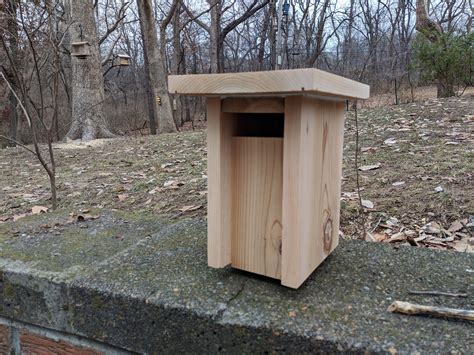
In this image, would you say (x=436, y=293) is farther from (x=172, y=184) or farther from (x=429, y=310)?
(x=172, y=184)

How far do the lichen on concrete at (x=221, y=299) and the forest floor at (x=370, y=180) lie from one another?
1.61 ft

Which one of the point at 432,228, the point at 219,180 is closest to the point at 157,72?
the point at 432,228

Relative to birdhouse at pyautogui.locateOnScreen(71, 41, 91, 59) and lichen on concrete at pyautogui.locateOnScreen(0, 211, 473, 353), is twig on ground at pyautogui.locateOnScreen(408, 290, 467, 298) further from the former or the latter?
birdhouse at pyautogui.locateOnScreen(71, 41, 91, 59)

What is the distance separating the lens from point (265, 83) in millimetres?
745

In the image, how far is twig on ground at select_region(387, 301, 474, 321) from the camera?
2.54 ft

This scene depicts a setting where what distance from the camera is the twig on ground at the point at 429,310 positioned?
0.77 meters

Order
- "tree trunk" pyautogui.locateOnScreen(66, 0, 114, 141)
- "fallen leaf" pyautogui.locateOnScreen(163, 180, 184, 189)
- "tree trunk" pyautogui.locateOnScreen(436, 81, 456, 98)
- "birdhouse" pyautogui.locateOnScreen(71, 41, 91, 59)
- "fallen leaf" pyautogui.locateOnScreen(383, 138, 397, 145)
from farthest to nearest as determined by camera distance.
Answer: "tree trunk" pyautogui.locateOnScreen(66, 0, 114, 141), "birdhouse" pyautogui.locateOnScreen(71, 41, 91, 59), "tree trunk" pyautogui.locateOnScreen(436, 81, 456, 98), "fallen leaf" pyautogui.locateOnScreen(383, 138, 397, 145), "fallen leaf" pyautogui.locateOnScreen(163, 180, 184, 189)

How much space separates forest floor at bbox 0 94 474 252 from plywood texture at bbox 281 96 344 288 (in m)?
0.64

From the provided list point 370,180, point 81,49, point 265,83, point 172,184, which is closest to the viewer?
point 265,83

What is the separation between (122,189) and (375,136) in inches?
89.5

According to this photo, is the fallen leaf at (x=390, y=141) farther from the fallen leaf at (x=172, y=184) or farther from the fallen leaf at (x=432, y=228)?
the fallen leaf at (x=172, y=184)

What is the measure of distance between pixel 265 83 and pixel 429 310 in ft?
1.88

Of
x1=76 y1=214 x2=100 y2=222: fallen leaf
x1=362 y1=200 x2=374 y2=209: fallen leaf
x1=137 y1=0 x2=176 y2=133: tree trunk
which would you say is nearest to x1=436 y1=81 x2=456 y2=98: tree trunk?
x1=362 y1=200 x2=374 y2=209: fallen leaf

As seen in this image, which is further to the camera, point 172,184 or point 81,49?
point 81,49
